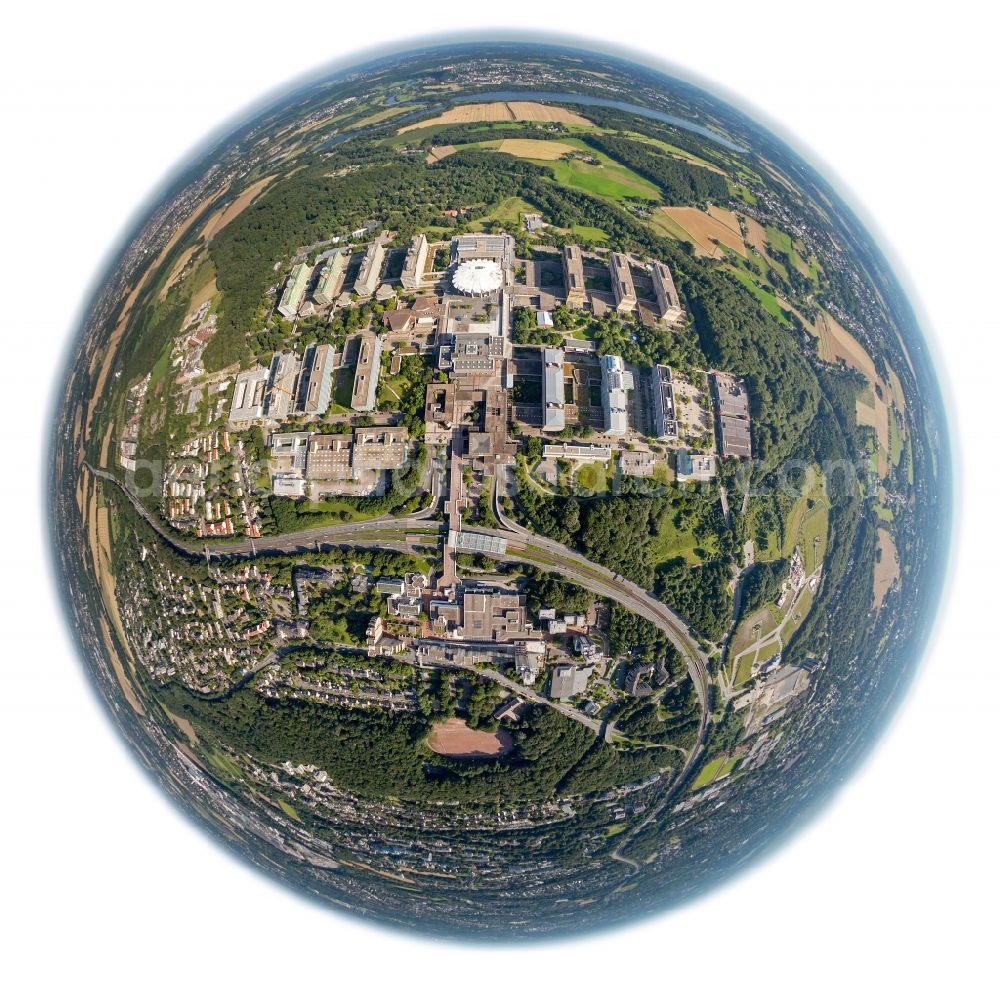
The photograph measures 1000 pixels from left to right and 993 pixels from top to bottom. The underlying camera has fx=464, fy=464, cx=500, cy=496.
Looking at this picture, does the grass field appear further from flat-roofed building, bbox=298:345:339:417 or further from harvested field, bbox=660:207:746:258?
harvested field, bbox=660:207:746:258

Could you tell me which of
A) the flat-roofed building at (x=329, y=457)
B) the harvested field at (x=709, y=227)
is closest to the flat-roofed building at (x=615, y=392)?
the harvested field at (x=709, y=227)

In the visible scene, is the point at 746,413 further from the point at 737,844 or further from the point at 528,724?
the point at 737,844

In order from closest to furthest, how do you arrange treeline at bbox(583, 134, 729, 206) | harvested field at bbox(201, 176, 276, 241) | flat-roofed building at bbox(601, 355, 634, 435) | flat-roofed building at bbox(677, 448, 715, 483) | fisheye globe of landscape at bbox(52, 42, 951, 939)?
fisheye globe of landscape at bbox(52, 42, 951, 939), flat-roofed building at bbox(677, 448, 715, 483), flat-roofed building at bbox(601, 355, 634, 435), harvested field at bbox(201, 176, 276, 241), treeline at bbox(583, 134, 729, 206)

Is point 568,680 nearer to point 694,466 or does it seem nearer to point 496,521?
point 496,521

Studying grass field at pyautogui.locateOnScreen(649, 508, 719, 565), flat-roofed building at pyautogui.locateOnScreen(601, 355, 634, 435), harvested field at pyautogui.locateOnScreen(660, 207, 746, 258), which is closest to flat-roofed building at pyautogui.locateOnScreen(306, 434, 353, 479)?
flat-roofed building at pyautogui.locateOnScreen(601, 355, 634, 435)

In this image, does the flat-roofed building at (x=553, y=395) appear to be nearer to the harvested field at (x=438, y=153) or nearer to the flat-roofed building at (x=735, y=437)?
the flat-roofed building at (x=735, y=437)

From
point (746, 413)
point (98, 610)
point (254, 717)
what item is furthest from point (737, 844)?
point (98, 610)
